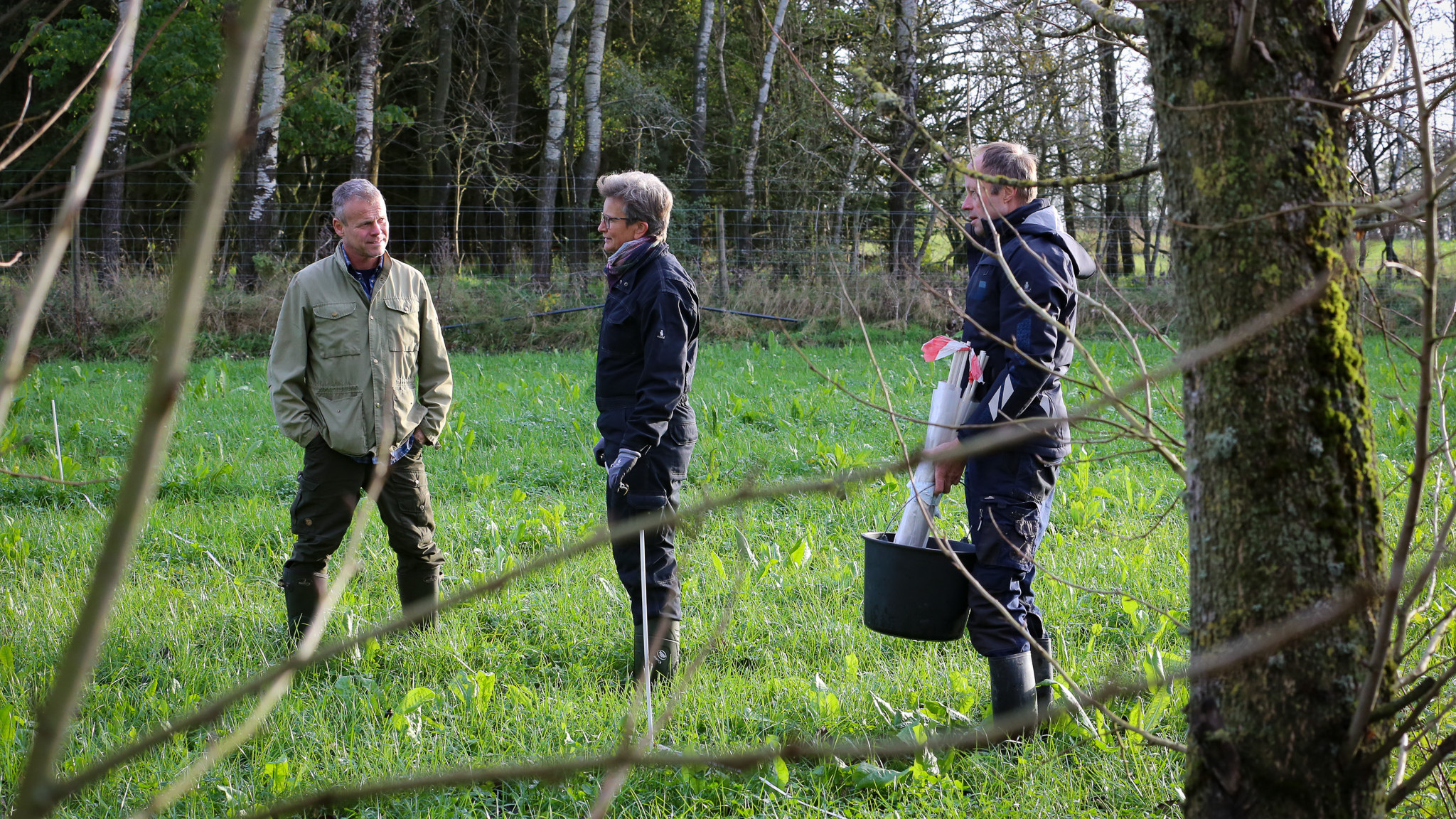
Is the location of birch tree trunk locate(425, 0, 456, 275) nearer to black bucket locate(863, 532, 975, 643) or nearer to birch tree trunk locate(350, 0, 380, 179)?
birch tree trunk locate(350, 0, 380, 179)

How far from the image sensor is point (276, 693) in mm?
639

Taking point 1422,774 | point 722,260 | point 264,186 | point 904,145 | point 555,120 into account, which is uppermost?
point 555,120

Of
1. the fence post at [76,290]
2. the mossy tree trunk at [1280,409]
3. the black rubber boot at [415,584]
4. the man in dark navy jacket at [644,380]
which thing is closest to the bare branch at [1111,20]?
the mossy tree trunk at [1280,409]

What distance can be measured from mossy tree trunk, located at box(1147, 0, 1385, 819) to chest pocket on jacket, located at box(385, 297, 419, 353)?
3.39m

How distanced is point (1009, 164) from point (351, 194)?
2496 mm

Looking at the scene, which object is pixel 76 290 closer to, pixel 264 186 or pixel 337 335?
pixel 264 186

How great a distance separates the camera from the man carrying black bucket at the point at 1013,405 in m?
3.08

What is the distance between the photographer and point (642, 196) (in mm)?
3807

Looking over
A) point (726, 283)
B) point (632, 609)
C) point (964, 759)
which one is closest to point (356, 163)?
point (726, 283)

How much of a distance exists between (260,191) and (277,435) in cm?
838

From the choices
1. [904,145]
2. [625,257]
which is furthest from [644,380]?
[904,145]

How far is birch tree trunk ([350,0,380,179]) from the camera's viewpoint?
1435cm

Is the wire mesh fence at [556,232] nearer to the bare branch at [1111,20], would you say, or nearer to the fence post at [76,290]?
the fence post at [76,290]

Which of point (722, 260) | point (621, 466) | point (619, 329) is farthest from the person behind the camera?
point (722, 260)
